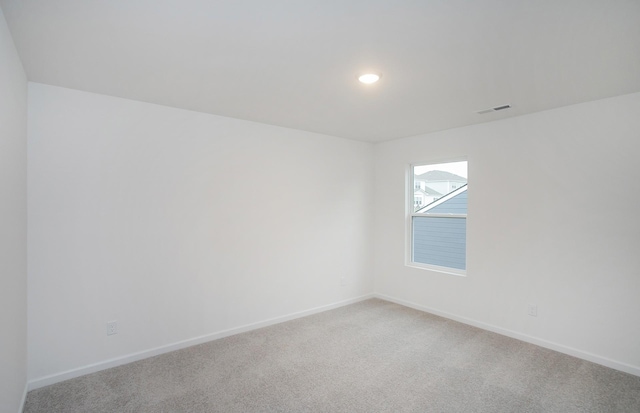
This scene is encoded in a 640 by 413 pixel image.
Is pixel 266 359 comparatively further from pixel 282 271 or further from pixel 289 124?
pixel 289 124

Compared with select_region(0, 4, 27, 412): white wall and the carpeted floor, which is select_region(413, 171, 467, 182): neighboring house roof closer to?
the carpeted floor

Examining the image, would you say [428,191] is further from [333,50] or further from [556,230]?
[333,50]

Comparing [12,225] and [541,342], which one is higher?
[12,225]

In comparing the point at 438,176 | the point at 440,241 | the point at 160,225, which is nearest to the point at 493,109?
the point at 438,176

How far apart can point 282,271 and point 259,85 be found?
228 cm

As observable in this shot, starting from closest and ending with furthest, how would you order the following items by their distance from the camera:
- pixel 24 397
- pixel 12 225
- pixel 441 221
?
pixel 12 225 < pixel 24 397 < pixel 441 221

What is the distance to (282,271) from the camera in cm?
A: 408

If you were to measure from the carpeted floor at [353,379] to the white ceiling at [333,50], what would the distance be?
2.40m

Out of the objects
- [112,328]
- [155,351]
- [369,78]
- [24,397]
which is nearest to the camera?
[24,397]

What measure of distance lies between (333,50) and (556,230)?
9.32 feet

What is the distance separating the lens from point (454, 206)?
4.27 m

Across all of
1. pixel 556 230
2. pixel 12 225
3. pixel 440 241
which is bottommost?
pixel 440 241

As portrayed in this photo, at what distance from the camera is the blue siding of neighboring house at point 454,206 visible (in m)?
4.15

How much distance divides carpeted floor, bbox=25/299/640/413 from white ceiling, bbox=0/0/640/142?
2.40m
